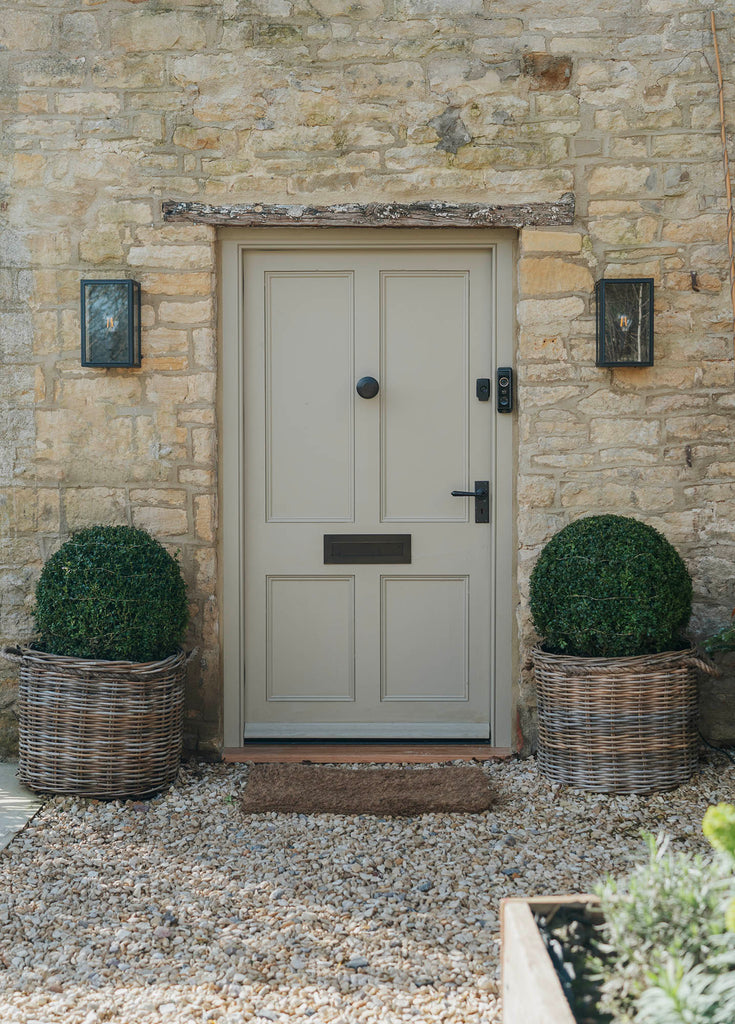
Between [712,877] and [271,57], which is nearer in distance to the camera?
[712,877]

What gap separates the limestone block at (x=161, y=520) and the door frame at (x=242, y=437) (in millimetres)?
188

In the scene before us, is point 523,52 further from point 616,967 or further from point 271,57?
point 616,967


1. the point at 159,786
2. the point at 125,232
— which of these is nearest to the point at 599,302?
the point at 125,232

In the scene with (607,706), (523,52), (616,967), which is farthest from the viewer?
(523,52)

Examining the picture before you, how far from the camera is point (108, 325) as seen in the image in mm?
3893

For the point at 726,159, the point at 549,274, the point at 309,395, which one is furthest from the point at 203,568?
the point at 726,159

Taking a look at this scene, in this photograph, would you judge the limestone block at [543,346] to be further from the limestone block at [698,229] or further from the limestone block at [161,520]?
the limestone block at [161,520]

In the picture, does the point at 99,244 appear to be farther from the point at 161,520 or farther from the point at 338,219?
the point at 161,520

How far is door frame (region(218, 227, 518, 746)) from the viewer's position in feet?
13.2

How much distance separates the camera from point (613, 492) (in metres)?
3.97

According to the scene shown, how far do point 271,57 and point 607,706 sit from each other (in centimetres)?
308

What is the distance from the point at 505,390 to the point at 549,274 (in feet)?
1.76

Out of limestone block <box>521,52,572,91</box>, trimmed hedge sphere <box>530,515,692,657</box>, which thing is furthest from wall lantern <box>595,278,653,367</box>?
limestone block <box>521,52,572,91</box>

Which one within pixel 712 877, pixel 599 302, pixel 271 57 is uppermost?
pixel 271 57
